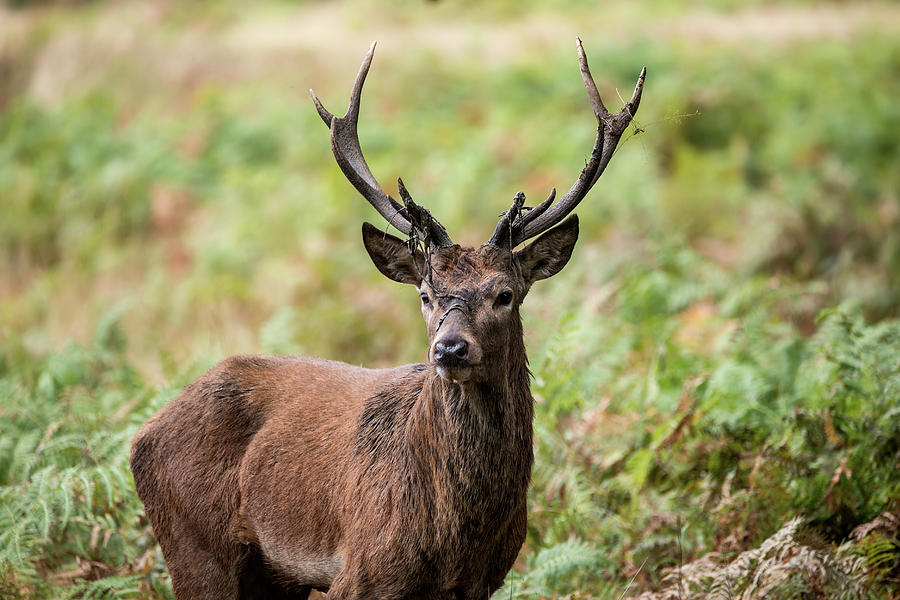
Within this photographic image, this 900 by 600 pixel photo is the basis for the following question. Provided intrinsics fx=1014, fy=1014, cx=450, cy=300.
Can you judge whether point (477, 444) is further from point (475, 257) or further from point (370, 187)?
point (370, 187)

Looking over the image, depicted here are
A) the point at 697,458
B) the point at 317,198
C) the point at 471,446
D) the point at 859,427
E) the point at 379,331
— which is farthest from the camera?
the point at 317,198

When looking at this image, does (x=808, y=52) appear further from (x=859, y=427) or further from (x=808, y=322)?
(x=859, y=427)

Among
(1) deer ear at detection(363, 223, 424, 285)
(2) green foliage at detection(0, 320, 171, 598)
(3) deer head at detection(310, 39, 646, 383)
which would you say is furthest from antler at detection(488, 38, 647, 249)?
(2) green foliage at detection(0, 320, 171, 598)

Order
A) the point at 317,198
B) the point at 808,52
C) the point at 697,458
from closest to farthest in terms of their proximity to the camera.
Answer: the point at 697,458 → the point at 317,198 → the point at 808,52

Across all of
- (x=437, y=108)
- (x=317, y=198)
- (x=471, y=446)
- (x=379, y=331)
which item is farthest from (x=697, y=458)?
(x=437, y=108)

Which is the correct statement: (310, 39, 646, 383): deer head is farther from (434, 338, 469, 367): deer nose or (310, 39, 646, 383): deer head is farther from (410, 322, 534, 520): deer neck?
(410, 322, 534, 520): deer neck

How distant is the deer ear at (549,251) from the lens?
4914mm

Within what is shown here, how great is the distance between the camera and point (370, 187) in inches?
200

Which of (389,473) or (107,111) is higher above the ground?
(107,111)

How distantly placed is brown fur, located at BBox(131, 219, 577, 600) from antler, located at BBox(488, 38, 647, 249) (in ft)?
0.25

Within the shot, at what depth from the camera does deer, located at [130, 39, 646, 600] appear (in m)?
4.62

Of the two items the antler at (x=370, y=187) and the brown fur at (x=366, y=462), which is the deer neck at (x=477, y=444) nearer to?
the brown fur at (x=366, y=462)

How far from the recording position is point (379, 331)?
11.2 m

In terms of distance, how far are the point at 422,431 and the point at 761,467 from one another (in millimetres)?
2634
